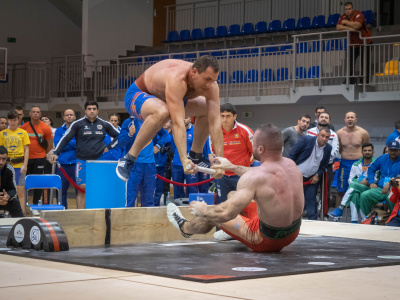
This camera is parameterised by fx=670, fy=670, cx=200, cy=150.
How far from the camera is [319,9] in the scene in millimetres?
19688

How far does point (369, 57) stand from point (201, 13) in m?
8.77

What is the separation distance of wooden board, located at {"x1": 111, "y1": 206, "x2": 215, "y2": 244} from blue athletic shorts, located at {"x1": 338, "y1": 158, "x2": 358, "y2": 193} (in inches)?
197

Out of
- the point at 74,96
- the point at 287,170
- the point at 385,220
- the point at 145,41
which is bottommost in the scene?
the point at 385,220

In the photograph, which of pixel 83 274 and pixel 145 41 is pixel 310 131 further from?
pixel 145 41

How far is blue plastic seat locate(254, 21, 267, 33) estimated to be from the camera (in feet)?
64.4

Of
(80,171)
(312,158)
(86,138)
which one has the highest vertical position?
(86,138)

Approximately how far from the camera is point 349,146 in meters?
12.1

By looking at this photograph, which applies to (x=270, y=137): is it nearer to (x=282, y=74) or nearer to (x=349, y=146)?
(x=349, y=146)

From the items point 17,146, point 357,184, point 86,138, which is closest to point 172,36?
point 17,146

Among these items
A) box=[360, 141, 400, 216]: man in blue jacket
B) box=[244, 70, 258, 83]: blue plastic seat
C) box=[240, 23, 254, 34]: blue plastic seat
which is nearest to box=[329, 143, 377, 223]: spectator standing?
box=[360, 141, 400, 216]: man in blue jacket

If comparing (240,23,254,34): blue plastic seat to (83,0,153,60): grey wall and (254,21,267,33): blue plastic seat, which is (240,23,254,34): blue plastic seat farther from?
(83,0,153,60): grey wall

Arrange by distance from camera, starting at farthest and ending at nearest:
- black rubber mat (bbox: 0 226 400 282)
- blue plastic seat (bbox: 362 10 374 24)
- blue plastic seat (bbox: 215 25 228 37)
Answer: blue plastic seat (bbox: 215 25 228 37)
blue plastic seat (bbox: 362 10 374 24)
black rubber mat (bbox: 0 226 400 282)

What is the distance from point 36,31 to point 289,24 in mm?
9692

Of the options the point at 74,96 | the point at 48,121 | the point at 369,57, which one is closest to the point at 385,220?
the point at 369,57
